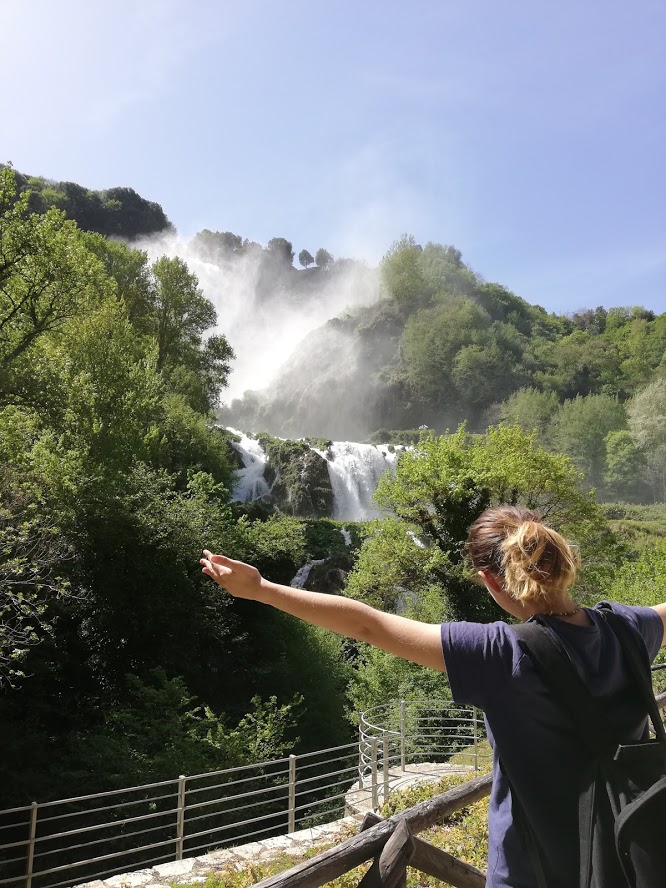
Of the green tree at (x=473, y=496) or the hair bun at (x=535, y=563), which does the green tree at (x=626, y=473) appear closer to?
the green tree at (x=473, y=496)

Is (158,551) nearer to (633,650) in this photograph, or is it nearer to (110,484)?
(110,484)

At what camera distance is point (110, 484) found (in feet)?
56.2

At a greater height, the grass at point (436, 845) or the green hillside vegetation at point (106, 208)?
the green hillside vegetation at point (106, 208)

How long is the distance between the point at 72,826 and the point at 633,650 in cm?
1353

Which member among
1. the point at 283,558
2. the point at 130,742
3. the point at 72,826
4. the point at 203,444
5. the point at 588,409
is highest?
the point at 588,409

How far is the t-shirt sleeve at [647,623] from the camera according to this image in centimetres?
165

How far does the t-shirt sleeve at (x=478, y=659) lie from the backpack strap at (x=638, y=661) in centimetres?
26

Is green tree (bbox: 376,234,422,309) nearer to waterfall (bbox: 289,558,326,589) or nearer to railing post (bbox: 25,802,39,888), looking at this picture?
waterfall (bbox: 289,558,326,589)

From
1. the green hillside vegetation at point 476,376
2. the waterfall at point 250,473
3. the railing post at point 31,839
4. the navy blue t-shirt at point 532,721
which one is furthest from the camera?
the green hillside vegetation at point 476,376

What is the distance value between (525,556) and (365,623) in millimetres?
422

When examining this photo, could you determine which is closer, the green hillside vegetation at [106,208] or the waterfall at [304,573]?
the waterfall at [304,573]

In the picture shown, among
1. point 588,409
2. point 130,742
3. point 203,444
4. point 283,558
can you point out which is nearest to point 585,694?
point 130,742

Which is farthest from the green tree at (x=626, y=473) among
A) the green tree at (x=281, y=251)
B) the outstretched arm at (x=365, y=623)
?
the green tree at (x=281, y=251)

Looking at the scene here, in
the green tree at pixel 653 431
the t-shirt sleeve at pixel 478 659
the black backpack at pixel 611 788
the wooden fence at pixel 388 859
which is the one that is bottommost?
the wooden fence at pixel 388 859
